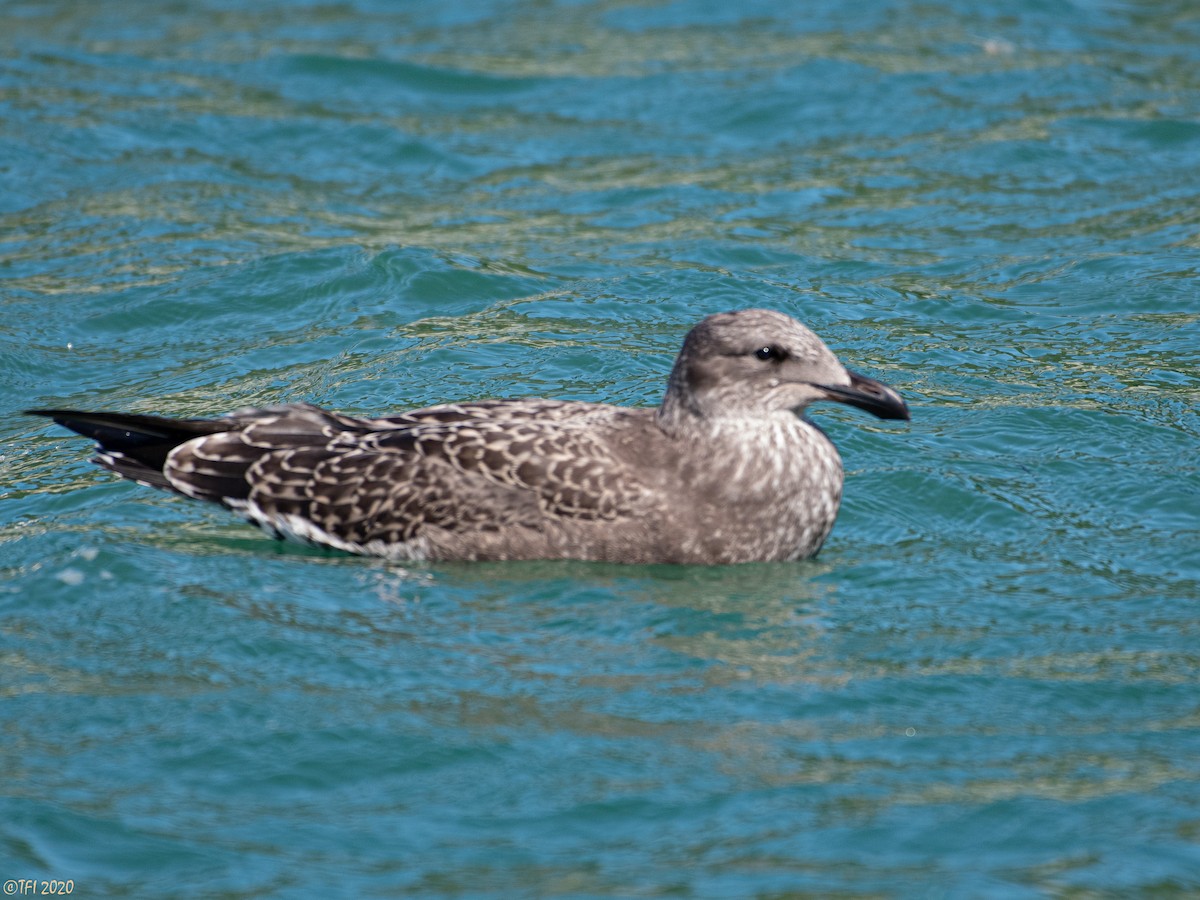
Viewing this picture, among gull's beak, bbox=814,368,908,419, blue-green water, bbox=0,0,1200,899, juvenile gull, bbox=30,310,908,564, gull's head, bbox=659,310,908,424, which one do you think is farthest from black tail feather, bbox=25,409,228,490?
gull's beak, bbox=814,368,908,419

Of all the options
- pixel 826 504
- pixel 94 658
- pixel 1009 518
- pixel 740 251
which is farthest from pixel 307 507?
pixel 740 251

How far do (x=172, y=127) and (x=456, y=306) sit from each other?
501 cm

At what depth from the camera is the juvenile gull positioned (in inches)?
326

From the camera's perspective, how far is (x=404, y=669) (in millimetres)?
7289

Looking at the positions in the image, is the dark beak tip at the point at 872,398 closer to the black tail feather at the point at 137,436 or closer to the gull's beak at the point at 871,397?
the gull's beak at the point at 871,397

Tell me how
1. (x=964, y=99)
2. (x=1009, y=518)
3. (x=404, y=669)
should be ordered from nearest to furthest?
(x=404, y=669) < (x=1009, y=518) < (x=964, y=99)

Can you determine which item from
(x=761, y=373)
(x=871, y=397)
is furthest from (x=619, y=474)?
(x=871, y=397)

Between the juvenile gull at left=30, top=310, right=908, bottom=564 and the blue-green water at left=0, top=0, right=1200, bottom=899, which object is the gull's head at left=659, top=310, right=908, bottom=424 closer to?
the juvenile gull at left=30, top=310, right=908, bottom=564

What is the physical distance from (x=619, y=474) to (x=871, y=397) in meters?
1.24

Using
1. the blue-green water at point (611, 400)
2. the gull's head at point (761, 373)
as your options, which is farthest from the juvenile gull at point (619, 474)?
the blue-green water at point (611, 400)

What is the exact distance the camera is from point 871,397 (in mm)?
8148

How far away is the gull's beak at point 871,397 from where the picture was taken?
815 centimetres

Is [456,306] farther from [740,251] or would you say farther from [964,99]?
[964,99]

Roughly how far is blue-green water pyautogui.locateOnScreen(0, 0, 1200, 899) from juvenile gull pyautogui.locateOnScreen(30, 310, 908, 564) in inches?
7.7
